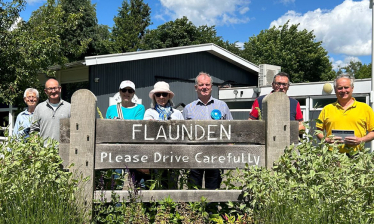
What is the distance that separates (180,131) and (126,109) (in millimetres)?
1391

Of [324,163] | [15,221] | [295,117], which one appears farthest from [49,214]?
[295,117]

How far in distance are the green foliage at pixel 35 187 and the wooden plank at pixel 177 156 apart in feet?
1.12

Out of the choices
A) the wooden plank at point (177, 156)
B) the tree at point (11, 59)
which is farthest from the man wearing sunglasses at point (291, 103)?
the tree at point (11, 59)

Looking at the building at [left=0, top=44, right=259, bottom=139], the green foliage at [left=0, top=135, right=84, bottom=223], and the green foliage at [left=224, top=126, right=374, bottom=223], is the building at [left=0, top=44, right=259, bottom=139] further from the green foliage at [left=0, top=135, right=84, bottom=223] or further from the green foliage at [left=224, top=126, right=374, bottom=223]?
the green foliage at [left=224, top=126, right=374, bottom=223]

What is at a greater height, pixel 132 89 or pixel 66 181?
pixel 132 89

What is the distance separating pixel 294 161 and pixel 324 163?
0.25 metres

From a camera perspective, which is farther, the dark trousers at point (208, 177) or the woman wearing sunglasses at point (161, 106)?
the woman wearing sunglasses at point (161, 106)

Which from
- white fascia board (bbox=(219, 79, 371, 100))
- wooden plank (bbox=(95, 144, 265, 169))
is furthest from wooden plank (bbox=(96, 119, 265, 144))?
white fascia board (bbox=(219, 79, 371, 100))

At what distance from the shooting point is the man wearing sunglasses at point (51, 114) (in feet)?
13.8

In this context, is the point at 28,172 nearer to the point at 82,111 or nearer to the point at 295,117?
the point at 82,111

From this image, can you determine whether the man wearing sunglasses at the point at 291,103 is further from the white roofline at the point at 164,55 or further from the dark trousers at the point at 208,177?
the white roofline at the point at 164,55

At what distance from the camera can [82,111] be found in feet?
9.58

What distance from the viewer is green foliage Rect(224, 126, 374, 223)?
8.01 ft

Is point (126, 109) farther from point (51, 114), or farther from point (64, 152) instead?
point (64, 152)
